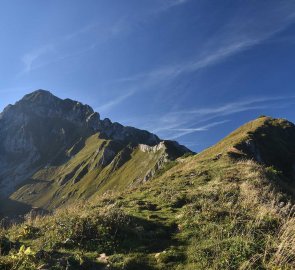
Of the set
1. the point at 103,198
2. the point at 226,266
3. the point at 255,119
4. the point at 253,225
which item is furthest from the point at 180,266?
the point at 255,119

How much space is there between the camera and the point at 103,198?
2477 centimetres

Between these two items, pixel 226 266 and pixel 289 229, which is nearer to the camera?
pixel 226 266

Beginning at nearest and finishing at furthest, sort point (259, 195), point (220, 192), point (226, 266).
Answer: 1. point (226, 266)
2. point (259, 195)
3. point (220, 192)

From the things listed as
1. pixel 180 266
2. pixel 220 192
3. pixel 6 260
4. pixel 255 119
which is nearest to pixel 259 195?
pixel 220 192

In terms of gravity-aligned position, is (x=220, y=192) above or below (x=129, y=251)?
above

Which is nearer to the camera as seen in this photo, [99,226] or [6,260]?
[6,260]

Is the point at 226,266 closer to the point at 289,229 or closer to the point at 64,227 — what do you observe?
the point at 289,229

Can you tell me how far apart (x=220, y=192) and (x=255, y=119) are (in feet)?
292

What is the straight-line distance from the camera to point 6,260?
35.8 ft

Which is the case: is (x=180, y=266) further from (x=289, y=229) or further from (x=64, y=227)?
(x=64, y=227)

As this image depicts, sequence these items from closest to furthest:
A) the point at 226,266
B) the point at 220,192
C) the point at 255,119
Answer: the point at 226,266
the point at 220,192
the point at 255,119

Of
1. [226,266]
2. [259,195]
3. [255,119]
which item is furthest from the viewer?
[255,119]

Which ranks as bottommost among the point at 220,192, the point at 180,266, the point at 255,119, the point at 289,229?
the point at 180,266

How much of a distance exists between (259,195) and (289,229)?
767cm
